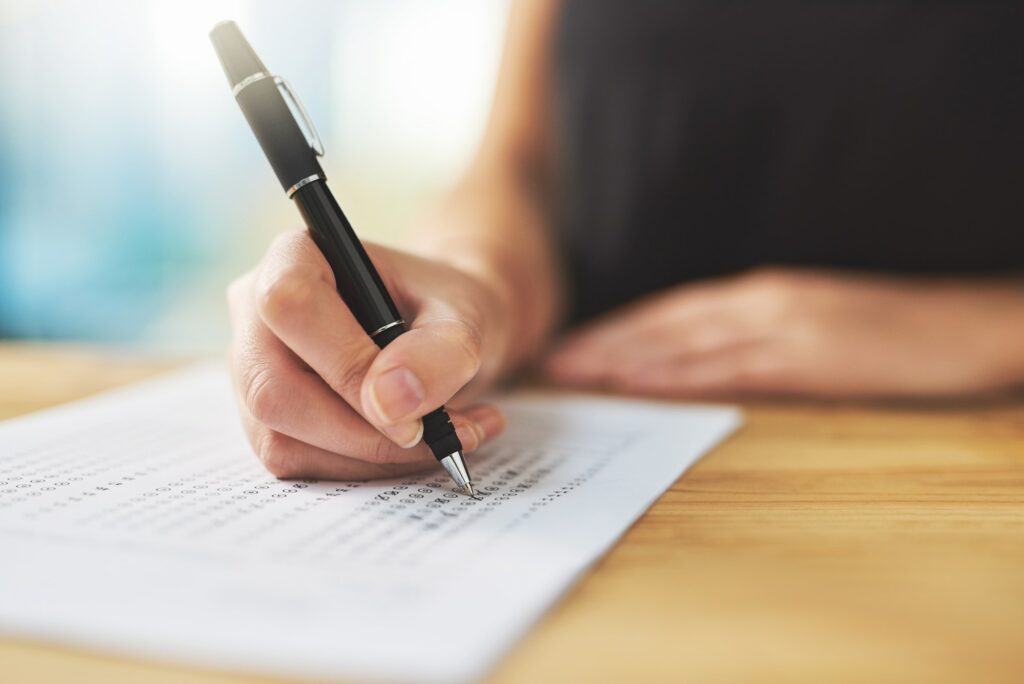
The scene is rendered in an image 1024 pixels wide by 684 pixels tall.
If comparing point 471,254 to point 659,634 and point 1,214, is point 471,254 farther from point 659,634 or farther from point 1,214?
point 1,214

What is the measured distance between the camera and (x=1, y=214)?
254 cm

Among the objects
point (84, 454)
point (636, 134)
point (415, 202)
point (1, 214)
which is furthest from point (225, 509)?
point (1, 214)

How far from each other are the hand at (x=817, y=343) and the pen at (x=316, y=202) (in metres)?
0.34

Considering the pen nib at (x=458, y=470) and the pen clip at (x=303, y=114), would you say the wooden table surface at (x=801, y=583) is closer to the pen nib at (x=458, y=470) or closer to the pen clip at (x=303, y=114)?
the pen nib at (x=458, y=470)

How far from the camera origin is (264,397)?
42 centimetres

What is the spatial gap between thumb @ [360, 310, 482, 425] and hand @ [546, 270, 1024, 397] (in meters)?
0.35

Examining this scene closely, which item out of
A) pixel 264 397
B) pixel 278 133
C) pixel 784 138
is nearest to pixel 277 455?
pixel 264 397

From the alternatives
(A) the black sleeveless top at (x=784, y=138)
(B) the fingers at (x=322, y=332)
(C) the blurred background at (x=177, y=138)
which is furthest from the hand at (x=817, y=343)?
(C) the blurred background at (x=177, y=138)

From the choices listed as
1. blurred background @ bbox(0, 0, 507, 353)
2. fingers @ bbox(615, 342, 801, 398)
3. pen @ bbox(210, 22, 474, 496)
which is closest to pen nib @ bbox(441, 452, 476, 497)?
pen @ bbox(210, 22, 474, 496)

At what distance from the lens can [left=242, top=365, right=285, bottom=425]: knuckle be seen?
422 millimetres

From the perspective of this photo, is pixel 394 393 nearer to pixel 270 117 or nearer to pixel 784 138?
pixel 270 117

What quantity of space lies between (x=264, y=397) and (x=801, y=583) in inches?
9.8

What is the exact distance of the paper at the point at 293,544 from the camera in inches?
10.7

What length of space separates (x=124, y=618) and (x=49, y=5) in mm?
2721
